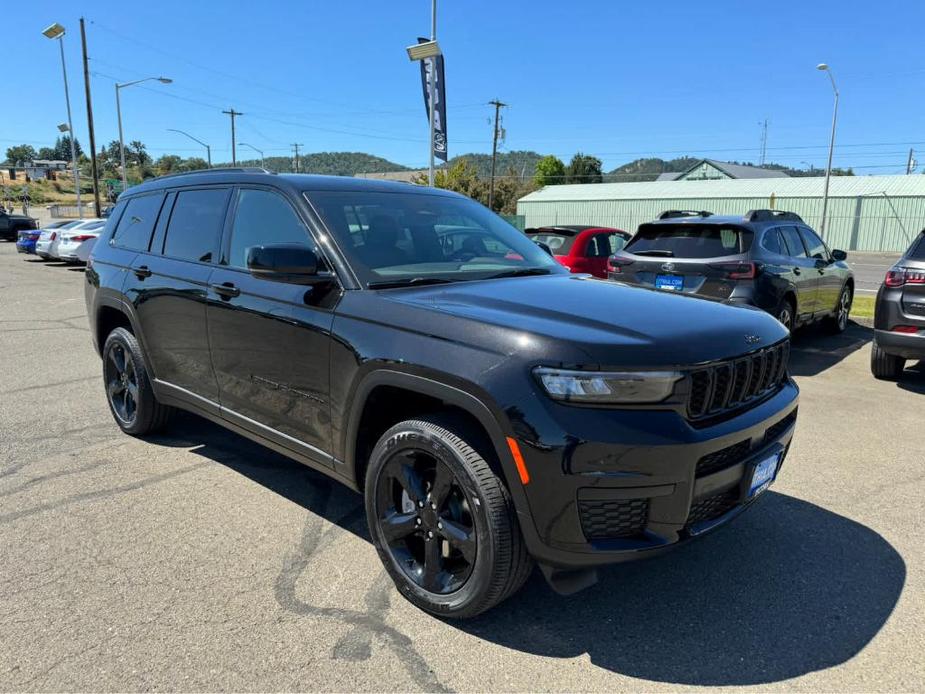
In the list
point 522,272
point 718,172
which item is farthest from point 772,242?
point 718,172

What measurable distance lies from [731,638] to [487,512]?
1.14m

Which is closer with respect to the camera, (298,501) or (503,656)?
(503,656)

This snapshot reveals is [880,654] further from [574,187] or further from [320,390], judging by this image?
[574,187]

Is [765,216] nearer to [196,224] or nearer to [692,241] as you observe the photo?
[692,241]

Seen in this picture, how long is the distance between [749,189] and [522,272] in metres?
51.9

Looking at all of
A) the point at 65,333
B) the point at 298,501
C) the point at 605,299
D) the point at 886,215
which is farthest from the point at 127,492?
the point at 886,215

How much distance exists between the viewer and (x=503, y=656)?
2.52m

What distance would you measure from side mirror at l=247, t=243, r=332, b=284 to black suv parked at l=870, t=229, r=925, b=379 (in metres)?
5.66

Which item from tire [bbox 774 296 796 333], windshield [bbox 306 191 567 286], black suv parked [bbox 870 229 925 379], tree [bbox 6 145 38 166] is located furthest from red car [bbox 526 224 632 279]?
tree [bbox 6 145 38 166]

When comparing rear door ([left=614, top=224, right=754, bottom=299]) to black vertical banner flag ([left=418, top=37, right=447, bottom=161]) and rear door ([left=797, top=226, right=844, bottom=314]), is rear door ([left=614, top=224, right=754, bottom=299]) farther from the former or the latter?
black vertical banner flag ([left=418, top=37, right=447, bottom=161])

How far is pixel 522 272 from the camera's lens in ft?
12.0

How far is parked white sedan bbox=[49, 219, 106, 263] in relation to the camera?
19766 millimetres

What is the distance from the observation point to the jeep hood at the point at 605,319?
2381 mm

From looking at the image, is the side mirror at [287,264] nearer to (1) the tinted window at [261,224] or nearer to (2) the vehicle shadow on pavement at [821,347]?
(1) the tinted window at [261,224]
